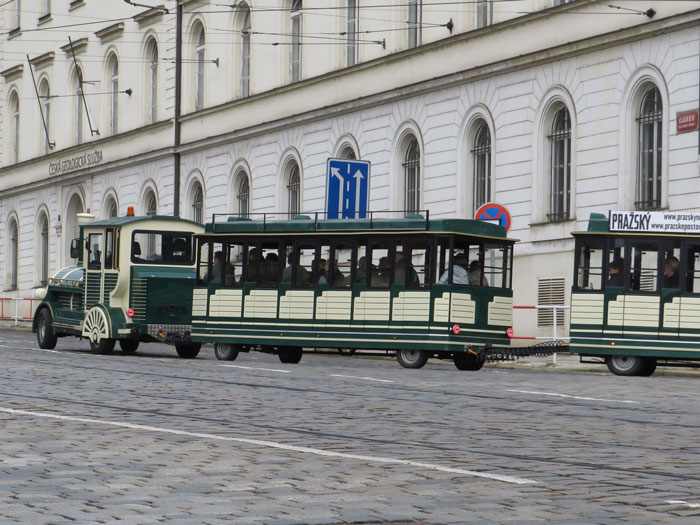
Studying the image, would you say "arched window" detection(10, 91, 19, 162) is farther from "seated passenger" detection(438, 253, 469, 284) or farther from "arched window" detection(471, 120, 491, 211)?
"seated passenger" detection(438, 253, 469, 284)

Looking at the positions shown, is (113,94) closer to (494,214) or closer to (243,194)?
(243,194)

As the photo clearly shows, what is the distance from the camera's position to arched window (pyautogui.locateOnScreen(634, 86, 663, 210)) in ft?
93.7

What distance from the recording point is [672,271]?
22812mm

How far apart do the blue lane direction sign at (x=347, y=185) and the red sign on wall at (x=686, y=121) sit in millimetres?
5774

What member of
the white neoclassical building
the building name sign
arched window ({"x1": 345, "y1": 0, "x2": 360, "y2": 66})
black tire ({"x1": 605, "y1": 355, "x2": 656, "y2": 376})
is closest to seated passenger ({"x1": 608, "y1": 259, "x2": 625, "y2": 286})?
black tire ({"x1": 605, "y1": 355, "x2": 656, "y2": 376})

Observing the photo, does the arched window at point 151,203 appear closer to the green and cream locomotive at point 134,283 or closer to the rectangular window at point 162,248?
the green and cream locomotive at point 134,283

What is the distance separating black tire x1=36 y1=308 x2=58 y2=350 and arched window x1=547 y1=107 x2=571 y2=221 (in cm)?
1044

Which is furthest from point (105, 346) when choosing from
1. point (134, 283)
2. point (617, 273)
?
point (617, 273)

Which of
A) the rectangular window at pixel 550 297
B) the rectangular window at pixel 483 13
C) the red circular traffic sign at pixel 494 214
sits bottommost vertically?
the rectangular window at pixel 550 297

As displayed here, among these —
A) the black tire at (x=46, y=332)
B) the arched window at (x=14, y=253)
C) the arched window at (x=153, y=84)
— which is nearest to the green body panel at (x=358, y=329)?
the black tire at (x=46, y=332)

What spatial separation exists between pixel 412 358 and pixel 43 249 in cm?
3600

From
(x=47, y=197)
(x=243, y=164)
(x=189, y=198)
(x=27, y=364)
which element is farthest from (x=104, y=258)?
(x=47, y=197)

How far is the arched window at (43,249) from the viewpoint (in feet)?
187

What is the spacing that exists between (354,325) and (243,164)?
20283 mm
